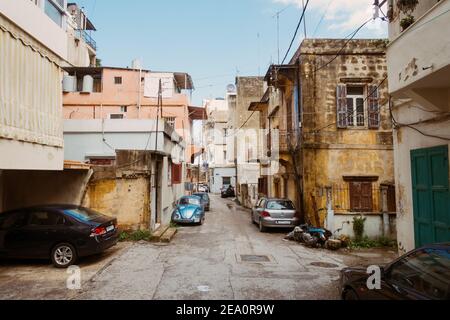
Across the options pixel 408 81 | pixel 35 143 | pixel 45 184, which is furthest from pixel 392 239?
pixel 45 184

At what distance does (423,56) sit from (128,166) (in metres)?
9.79

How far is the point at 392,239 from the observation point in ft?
39.6

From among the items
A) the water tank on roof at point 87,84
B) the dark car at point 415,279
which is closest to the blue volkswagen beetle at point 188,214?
the dark car at point 415,279

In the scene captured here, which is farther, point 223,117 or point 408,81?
point 223,117

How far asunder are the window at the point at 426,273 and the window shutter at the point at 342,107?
11077mm

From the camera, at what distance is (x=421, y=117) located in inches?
299

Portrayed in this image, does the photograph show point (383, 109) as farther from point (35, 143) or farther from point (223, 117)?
point (223, 117)

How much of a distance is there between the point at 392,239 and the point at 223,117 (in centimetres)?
4176

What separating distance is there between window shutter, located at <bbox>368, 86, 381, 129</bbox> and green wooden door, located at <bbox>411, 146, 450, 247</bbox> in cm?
723

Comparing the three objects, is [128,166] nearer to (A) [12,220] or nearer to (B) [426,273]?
(A) [12,220]

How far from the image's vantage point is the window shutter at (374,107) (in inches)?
584

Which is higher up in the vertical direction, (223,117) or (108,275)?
(223,117)

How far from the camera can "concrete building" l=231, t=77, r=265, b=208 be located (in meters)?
32.5
